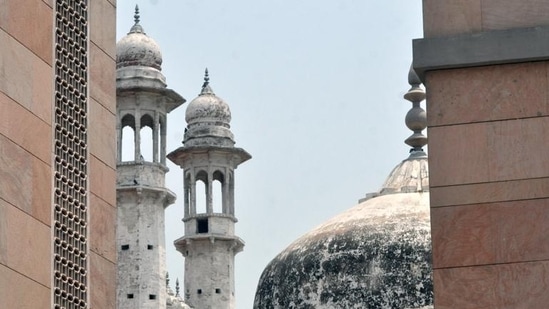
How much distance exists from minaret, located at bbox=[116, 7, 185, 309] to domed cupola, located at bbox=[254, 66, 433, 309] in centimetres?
1627

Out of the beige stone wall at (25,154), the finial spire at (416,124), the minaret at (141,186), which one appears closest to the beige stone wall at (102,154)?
the beige stone wall at (25,154)

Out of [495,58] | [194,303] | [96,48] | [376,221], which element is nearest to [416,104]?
[376,221]

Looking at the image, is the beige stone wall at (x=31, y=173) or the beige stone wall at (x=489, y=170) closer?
the beige stone wall at (x=489, y=170)

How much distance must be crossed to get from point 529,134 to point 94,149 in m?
3.78

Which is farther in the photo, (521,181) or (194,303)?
(194,303)

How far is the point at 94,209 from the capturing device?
13.5 m

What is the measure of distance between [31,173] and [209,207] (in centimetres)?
3385

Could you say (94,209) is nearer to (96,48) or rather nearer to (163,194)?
(96,48)

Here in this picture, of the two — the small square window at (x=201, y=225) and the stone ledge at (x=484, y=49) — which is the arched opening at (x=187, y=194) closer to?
the small square window at (x=201, y=225)

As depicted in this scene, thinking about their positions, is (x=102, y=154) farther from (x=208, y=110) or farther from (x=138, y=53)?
(x=208, y=110)

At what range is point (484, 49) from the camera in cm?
1135

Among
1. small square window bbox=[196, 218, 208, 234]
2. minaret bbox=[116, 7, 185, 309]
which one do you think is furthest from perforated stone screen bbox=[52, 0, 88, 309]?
small square window bbox=[196, 218, 208, 234]

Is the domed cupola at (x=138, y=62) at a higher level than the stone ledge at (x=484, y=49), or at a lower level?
higher

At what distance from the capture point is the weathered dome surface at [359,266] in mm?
23797
